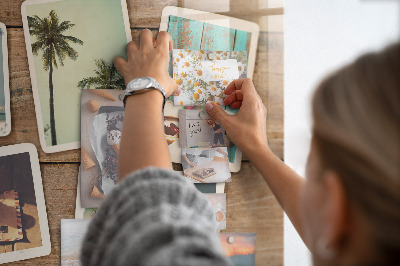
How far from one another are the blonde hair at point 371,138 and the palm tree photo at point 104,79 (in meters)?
0.55

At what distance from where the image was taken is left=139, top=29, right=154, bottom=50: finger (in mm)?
845

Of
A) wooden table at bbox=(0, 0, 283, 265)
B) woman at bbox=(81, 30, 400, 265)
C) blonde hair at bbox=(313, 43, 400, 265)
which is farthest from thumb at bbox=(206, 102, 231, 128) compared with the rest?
blonde hair at bbox=(313, 43, 400, 265)

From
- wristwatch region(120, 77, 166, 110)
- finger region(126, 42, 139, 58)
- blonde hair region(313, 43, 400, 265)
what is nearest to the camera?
blonde hair region(313, 43, 400, 265)

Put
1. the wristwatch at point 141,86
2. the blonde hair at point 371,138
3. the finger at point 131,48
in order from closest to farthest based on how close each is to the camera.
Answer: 1. the blonde hair at point 371,138
2. the wristwatch at point 141,86
3. the finger at point 131,48

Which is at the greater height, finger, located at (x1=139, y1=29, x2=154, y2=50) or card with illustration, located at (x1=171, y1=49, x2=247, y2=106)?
finger, located at (x1=139, y1=29, x2=154, y2=50)

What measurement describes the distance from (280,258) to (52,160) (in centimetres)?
60

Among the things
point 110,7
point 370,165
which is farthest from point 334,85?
point 110,7

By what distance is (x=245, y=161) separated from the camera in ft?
3.05

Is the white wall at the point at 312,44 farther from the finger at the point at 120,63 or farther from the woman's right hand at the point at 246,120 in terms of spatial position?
the finger at the point at 120,63

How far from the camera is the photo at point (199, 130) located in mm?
900

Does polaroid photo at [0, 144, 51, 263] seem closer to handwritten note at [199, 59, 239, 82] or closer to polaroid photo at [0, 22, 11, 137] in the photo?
polaroid photo at [0, 22, 11, 137]

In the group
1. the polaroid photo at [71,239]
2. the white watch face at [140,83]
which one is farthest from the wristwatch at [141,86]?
the polaroid photo at [71,239]

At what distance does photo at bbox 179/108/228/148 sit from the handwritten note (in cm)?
8

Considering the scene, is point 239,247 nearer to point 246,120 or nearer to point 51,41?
point 246,120
